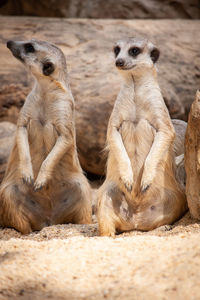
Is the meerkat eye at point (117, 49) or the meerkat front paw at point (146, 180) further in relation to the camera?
the meerkat eye at point (117, 49)

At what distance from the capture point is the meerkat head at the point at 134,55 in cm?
445

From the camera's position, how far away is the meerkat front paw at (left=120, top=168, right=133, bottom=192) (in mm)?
4273

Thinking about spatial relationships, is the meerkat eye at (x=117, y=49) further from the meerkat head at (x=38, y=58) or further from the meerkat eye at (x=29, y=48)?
the meerkat eye at (x=29, y=48)

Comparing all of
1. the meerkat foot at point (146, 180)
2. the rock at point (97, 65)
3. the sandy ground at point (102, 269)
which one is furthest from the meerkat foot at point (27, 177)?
the rock at point (97, 65)

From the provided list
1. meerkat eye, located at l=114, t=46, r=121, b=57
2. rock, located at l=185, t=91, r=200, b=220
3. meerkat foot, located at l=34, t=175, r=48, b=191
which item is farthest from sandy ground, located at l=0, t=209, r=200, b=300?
meerkat eye, located at l=114, t=46, r=121, b=57

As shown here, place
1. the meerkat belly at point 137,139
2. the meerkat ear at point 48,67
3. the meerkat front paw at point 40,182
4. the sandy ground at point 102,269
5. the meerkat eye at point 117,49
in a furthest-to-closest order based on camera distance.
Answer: the meerkat ear at point 48,67 < the meerkat front paw at point 40,182 < the meerkat eye at point 117,49 < the meerkat belly at point 137,139 < the sandy ground at point 102,269

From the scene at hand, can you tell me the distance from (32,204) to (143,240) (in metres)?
1.74

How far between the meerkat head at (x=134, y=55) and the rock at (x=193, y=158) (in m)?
0.69

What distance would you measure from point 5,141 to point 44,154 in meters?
1.42

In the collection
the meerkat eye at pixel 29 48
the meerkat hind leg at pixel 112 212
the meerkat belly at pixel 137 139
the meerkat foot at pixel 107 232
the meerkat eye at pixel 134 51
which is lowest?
the meerkat foot at pixel 107 232

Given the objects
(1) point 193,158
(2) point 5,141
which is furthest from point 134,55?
(2) point 5,141

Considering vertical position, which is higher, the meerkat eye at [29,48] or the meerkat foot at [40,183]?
the meerkat eye at [29,48]

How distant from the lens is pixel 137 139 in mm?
4461

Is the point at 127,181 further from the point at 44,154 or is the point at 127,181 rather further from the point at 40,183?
the point at 44,154
